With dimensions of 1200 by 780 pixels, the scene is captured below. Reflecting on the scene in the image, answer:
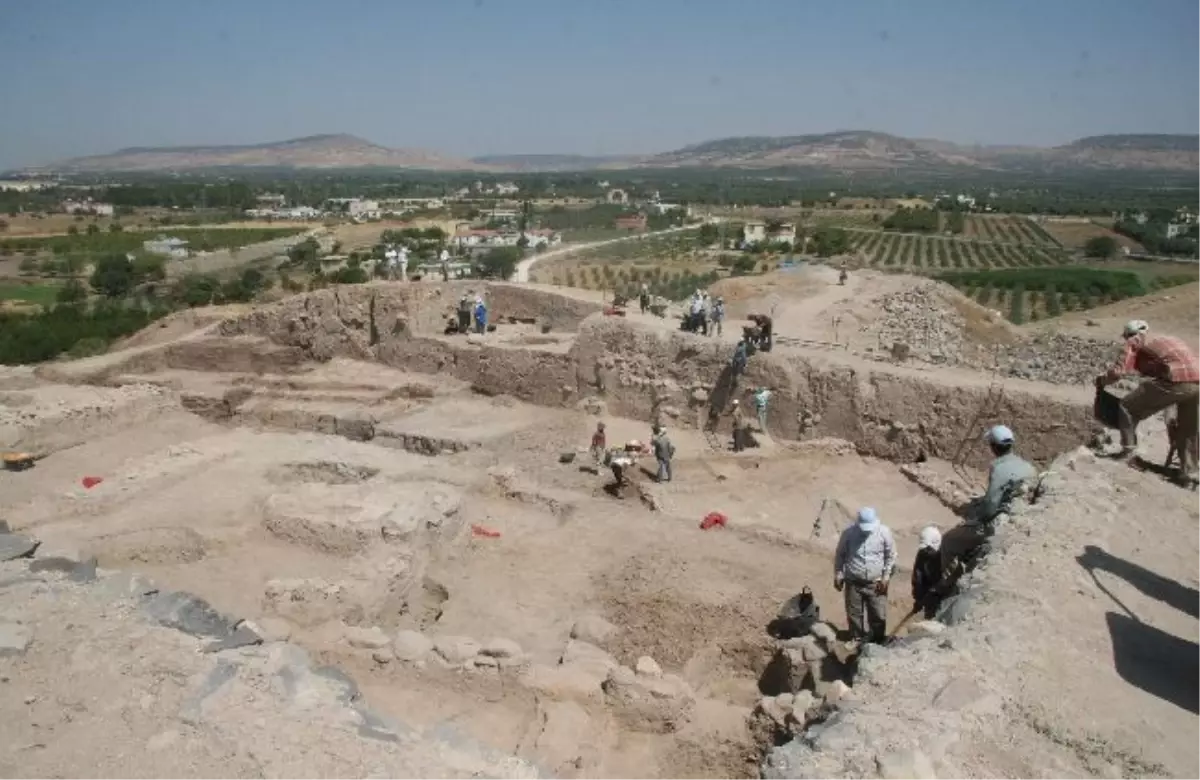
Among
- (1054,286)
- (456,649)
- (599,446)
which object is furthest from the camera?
(1054,286)

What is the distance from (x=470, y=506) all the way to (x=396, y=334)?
25.9 ft

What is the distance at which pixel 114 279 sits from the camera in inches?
1863

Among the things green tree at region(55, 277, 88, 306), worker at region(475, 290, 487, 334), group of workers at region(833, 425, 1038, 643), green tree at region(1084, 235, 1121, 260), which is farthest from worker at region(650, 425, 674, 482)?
green tree at region(1084, 235, 1121, 260)

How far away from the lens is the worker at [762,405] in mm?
13148

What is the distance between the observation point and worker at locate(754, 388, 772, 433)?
43.1 ft

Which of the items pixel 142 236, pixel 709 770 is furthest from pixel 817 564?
pixel 142 236

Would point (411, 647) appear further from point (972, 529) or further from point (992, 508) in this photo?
point (992, 508)

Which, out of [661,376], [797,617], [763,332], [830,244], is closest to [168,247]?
[830,244]

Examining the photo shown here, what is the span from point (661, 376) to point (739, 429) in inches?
75.4

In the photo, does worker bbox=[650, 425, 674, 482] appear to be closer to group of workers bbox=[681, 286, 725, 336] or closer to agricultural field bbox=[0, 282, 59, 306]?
group of workers bbox=[681, 286, 725, 336]

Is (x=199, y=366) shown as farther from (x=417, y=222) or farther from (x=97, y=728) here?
(x=417, y=222)

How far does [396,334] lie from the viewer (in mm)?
17766

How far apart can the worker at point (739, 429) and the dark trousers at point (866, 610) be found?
6632mm

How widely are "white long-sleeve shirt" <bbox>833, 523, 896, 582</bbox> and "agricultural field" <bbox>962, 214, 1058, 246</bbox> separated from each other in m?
62.2
